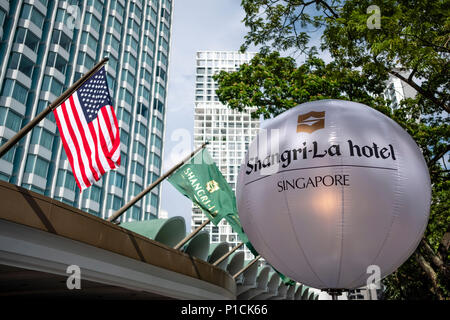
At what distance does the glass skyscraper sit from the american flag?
96.1ft

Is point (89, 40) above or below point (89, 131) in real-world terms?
above

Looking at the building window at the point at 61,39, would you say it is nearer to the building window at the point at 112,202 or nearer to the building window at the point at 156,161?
the building window at the point at 112,202

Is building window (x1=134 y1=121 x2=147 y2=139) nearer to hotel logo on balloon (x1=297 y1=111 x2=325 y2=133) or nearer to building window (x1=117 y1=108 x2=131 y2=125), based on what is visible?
building window (x1=117 y1=108 x2=131 y2=125)

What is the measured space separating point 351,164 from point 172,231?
31.8 feet

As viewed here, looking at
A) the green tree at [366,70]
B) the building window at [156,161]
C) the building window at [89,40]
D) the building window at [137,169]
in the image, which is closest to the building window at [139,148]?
the building window at [137,169]

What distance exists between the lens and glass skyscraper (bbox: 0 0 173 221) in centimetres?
3381

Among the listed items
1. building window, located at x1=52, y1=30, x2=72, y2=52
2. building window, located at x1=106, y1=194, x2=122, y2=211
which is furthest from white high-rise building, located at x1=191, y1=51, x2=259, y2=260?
building window, located at x1=52, y1=30, x2=72, y2=52

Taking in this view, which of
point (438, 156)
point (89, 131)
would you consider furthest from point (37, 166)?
point (438, 156)

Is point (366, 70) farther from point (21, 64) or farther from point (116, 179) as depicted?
point (116, 179)

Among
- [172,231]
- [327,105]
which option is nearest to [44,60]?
[172,231]

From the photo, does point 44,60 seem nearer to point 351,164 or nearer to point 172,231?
point 172,231

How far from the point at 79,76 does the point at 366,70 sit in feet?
131

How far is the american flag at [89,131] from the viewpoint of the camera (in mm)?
6258

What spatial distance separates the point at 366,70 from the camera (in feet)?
28.9
